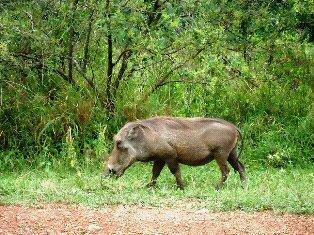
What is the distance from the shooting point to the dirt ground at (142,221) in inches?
268

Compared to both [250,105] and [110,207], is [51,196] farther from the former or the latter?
[250,105]

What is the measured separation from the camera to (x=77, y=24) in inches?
471

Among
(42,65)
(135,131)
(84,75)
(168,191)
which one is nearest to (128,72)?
(84,75)

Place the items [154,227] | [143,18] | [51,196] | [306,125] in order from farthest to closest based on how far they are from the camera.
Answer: [306,125] < [143,18] < [51,196] < [154,227]

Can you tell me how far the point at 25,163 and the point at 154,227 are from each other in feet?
17.2

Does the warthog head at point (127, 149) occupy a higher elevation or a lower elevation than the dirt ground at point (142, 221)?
lower

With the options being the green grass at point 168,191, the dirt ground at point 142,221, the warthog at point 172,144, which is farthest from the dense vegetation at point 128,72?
the dirt ground at point 142,221

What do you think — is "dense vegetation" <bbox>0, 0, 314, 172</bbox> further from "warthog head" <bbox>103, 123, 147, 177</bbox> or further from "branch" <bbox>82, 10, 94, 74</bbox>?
"warthog head" <bbox>103, 123, 147, 177</bbox>

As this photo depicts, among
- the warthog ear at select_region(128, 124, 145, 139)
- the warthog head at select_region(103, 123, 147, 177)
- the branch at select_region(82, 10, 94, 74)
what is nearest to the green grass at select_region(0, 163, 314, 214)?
the warthog head at select_region(103, 123, 147, 177)

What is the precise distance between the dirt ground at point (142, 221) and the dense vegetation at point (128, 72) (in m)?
3.39

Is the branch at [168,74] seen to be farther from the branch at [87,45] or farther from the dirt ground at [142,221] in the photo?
the dirt ground at [142,221]

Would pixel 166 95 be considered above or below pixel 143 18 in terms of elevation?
below

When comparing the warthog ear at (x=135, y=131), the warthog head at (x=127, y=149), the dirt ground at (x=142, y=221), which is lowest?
the warthog head at (x=127, y=149)

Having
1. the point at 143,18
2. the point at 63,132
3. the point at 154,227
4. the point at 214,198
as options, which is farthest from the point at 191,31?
the point at 154,227
